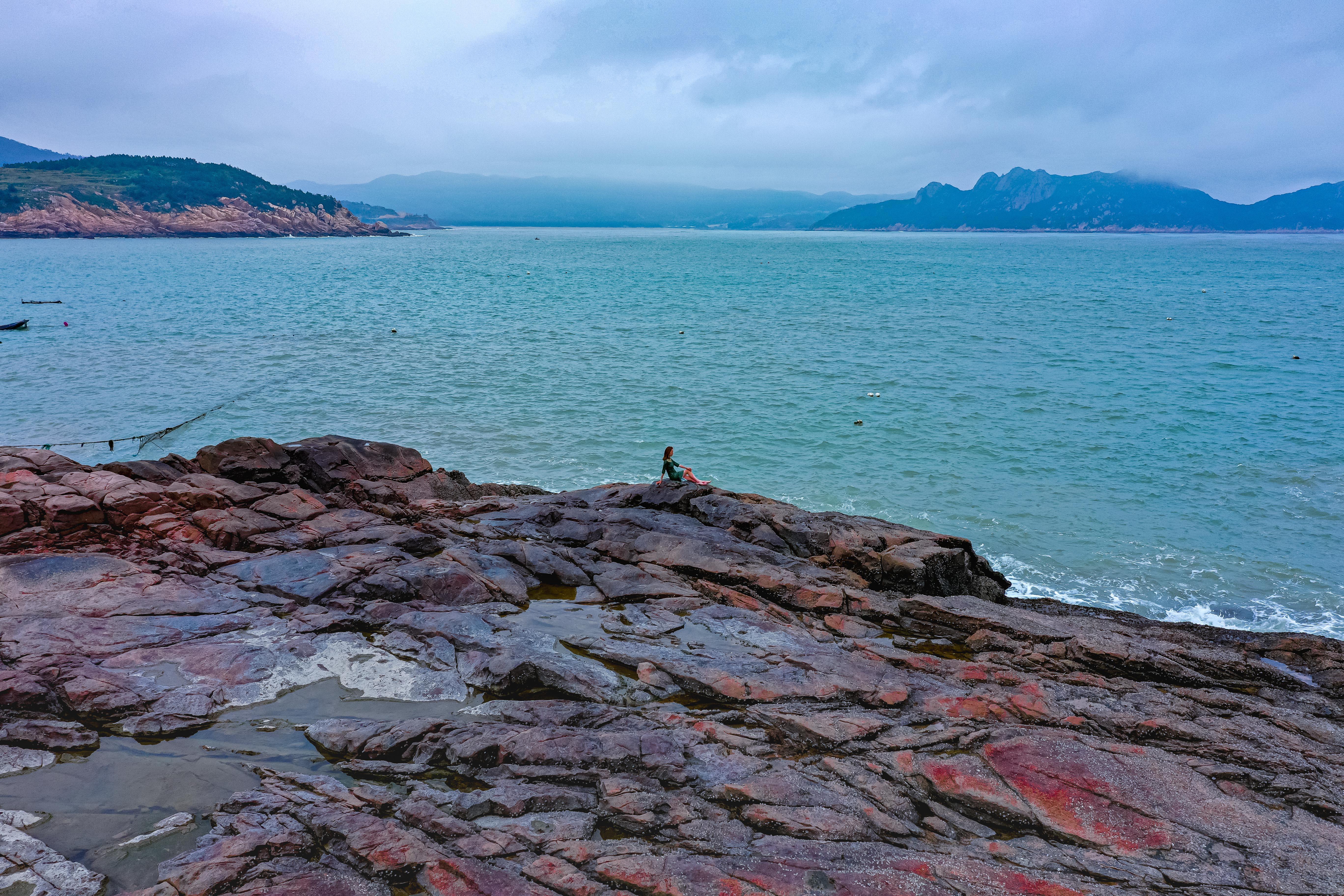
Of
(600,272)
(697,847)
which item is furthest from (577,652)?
(600,272)

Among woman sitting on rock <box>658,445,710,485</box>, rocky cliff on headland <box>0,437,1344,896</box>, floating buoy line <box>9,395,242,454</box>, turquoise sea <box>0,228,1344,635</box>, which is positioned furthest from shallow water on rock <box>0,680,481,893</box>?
floating buoy line <box>9,395,242,454</box>

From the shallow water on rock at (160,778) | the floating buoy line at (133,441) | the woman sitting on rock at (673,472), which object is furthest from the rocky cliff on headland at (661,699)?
the floating buoy line at (133,441)

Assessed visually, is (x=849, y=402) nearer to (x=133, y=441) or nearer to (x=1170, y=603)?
(x=1170, y=603)

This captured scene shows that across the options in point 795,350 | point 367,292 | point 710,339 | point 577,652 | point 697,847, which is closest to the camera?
point 697,847

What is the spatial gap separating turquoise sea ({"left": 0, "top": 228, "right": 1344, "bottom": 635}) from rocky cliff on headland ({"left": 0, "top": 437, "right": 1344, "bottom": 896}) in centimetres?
704

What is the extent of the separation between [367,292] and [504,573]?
79.7 meters

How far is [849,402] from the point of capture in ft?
123

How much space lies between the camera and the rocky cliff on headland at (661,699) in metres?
7.84

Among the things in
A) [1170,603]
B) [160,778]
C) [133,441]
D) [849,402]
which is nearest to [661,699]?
[160,778]

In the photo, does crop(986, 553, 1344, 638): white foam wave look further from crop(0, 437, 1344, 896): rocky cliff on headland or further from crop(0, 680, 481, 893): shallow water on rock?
crop(0, 680, 481, 893): shallow water on rock

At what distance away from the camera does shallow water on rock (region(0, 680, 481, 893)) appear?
8016 millimetres

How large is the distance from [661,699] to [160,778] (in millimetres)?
6798

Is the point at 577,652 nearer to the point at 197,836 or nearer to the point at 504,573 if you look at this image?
the point at 504,573

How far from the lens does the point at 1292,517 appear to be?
2345cm
